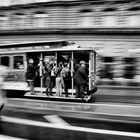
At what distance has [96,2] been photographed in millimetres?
28984

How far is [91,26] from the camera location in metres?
29.0

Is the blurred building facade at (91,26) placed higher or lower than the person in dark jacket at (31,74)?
higher

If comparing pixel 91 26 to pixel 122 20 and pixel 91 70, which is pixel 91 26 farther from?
pixel 91 70

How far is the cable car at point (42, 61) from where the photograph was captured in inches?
566

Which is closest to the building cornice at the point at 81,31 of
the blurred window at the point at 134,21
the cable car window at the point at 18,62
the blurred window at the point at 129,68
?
the blurred window at the point at 134,21

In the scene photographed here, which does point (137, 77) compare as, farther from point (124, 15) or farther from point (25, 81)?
point (25, 81)

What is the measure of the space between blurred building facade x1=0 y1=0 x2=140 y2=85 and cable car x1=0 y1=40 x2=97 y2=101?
9835 mm

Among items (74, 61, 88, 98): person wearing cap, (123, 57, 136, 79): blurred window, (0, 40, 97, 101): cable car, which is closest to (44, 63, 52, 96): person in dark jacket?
(0, 40, 97, 101): cable car

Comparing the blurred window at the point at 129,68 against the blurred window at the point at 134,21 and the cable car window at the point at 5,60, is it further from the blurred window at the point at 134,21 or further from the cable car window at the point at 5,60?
the cable car window at the point at 5,60

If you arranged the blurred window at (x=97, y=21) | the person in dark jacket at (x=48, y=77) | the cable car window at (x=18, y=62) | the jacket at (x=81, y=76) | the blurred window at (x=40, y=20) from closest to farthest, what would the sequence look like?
1. the jacket at (x=81, y=76)
2. the person in dark jacket at (x=48, y=77)
3. the cable car window at (x=18, y=62)
4. the blurred window at (x=97, y=21)
5. the blurred window at (x=40, y=20)

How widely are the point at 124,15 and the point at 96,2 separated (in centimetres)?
274

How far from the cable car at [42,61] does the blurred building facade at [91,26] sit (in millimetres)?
9835

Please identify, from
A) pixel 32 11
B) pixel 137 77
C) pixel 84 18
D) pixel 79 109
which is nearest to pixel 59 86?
pixel 79 109

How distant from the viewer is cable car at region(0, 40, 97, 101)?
1438 cm
